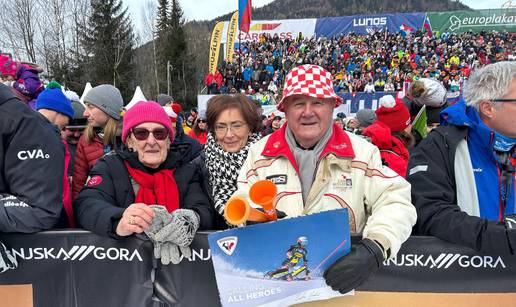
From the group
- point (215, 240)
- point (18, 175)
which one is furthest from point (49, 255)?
point (215, 240)

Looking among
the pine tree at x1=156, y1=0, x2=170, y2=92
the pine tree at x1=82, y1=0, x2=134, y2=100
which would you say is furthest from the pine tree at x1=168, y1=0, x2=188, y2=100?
Answer: the pine tree at x1=82, y1=0, x2=134, y2=100

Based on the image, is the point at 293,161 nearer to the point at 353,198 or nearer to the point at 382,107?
the point at 353,198

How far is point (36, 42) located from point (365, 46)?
85.9 ft

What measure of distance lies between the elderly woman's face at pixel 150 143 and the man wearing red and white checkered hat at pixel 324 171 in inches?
20.3

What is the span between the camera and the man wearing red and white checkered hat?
1.88 m

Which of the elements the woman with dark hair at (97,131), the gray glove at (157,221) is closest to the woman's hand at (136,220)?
the gray glove at (157,221)

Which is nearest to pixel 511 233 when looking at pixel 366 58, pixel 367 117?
pixel 367 117

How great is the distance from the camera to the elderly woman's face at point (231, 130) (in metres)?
2.79

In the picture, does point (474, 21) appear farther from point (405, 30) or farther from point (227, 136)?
point (227, 136)

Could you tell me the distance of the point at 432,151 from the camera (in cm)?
218

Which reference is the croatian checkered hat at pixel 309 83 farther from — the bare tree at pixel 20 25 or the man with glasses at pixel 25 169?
the bare tree at pixel 20 25

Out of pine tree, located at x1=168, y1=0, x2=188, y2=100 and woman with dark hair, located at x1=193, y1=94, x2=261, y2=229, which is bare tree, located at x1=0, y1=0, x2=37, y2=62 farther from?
woman with dark hair, located at x1=193, y1=94, x2=261, y2=229

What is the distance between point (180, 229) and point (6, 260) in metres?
0.93

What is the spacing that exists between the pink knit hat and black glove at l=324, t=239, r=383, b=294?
130 cm
